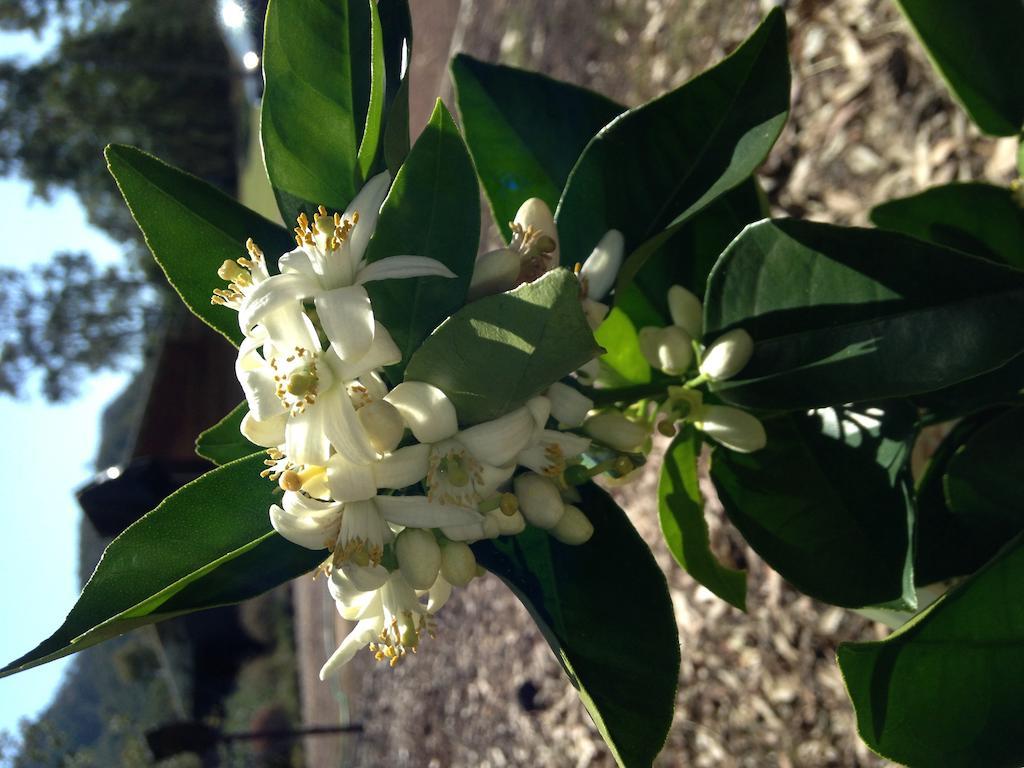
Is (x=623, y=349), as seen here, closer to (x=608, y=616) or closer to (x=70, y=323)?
(x=608, y=616)

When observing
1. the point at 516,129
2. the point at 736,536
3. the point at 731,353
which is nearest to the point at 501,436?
the point at 731,353

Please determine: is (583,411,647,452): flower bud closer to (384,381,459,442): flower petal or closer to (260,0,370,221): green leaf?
(384,381,459,442): flower petal

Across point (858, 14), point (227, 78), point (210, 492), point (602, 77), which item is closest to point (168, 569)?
point (210, 492)

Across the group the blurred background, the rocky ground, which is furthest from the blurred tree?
the rocky ground

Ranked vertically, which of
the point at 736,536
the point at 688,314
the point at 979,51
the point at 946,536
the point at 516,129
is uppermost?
the point at 516,129

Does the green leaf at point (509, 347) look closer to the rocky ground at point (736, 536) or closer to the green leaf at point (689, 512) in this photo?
the green leaf at point (689, 512)
